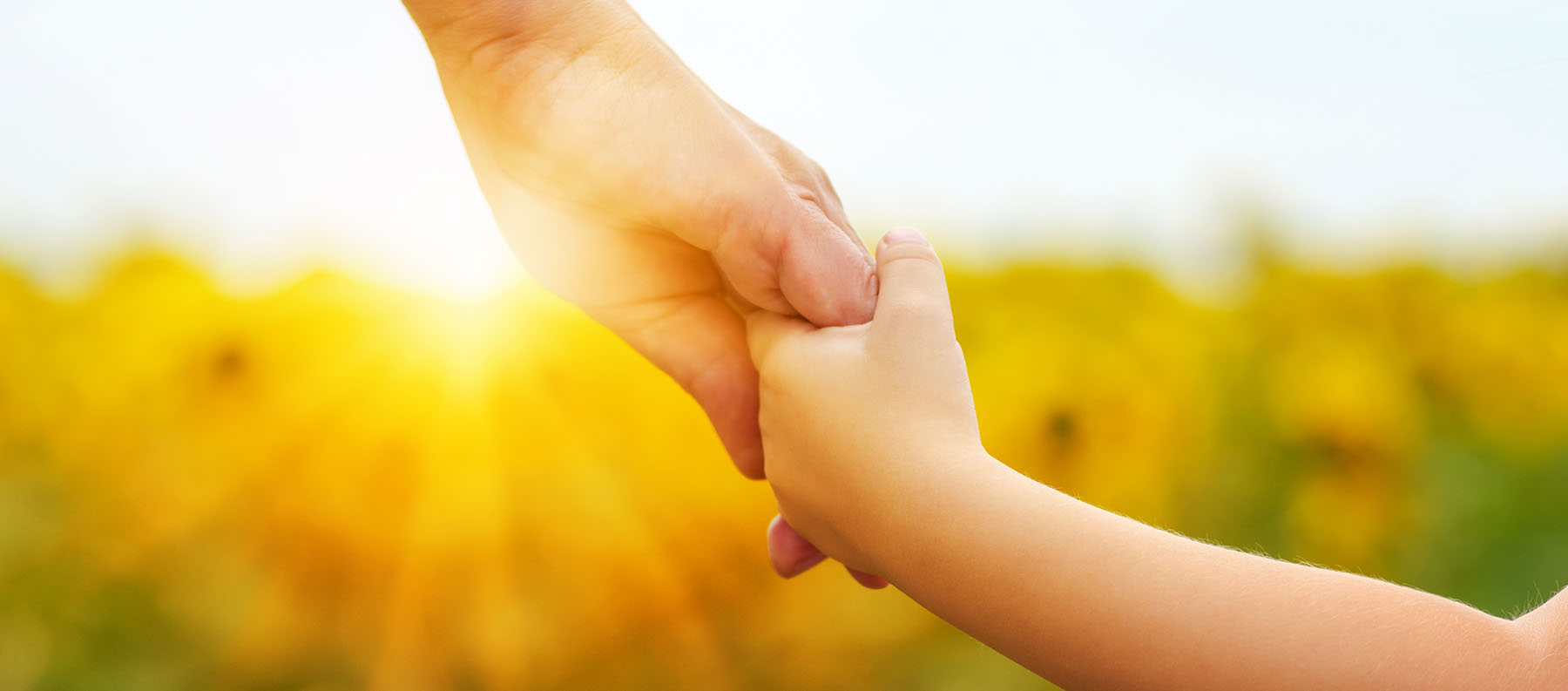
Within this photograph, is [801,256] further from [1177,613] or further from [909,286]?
[1177,613]

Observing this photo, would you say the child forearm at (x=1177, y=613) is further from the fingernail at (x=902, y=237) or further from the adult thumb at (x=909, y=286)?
the fingernail at (x=902, y=237)

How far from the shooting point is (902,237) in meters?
0.69

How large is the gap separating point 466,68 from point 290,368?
1.54 ft

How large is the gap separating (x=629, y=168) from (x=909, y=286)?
221mm

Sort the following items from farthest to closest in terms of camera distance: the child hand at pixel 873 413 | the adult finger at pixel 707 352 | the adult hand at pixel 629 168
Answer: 1. the adult finger at pixel 707 352
2. the adult hand at pixel 629 168
3. the child hand at pixel 873 413

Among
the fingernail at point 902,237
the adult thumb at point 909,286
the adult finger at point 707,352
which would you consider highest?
the fingernail at point 902,237

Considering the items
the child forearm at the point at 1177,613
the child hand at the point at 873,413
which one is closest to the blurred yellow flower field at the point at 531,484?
the child hand at the point at 873,413

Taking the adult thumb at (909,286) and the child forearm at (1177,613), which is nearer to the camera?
the child forearm at (1177,613)

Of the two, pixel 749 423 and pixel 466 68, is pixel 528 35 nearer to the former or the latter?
pixel 466 68

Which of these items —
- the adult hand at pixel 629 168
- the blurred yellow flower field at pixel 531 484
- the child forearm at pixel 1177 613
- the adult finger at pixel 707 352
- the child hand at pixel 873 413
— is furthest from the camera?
the blurred yellow flower field at pixel 531 484

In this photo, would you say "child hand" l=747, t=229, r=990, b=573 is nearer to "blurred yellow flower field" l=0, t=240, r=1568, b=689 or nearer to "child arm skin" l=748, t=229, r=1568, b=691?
"child arm skin" l=748, t=229, r=1568, b=691

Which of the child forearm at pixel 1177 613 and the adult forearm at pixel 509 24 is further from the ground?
the adult forearm at pixel 509 24

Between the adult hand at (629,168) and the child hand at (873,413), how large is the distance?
0.14 ft

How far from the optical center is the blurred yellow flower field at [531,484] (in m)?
0.95
